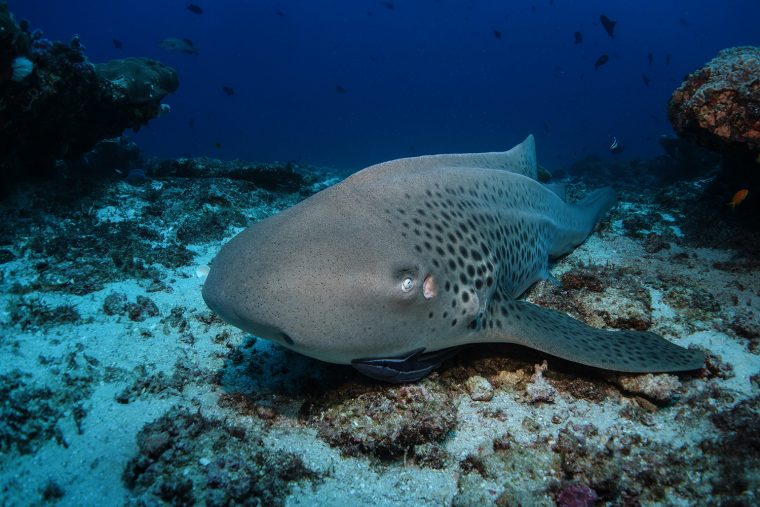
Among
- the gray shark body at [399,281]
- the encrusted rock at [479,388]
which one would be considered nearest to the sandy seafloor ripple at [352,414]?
the encrusted rock at [479,388]

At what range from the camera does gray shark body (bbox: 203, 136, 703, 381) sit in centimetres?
242

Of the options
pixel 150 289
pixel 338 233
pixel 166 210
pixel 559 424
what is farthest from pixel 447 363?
pixel 166 210

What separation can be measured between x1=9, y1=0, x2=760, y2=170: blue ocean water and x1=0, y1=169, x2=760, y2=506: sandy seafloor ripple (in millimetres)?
119449

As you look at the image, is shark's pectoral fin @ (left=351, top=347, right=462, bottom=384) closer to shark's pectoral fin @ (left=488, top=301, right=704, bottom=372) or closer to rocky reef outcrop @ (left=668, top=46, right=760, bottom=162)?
shark's pectoral fin @ (left=488, top=301, right=704, bottom=372)

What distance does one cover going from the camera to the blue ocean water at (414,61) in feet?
438

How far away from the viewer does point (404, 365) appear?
9.87 feet

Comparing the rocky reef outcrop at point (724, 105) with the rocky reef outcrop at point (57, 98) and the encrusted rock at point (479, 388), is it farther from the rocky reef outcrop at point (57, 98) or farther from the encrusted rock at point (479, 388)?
the rocky reef outcrop at point (57, 98)

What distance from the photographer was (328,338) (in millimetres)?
2396

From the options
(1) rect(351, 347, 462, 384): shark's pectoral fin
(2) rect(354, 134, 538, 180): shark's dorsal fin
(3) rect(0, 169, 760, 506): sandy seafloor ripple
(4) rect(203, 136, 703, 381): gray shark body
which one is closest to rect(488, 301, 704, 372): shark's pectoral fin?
(4) rect(203, 136, 703, 381): gray shark body

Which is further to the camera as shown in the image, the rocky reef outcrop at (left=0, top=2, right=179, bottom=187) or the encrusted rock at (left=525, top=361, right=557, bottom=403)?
the rocky reef outcrop at (left=0, top=2, right=179, bottom=187)

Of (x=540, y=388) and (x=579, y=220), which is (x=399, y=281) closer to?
(x=540, y=388)

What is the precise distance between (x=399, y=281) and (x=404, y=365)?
75 centimetres

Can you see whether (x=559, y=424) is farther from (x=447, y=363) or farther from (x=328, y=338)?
(x=328, y=338)

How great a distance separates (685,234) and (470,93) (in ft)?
575
